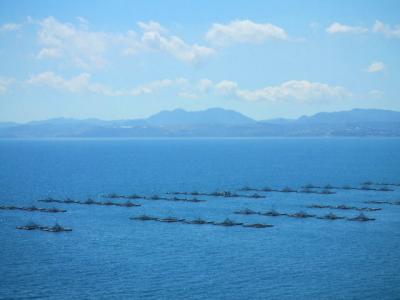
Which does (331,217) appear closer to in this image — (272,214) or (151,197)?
(272,214)

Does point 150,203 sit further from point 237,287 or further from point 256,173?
point 256,173

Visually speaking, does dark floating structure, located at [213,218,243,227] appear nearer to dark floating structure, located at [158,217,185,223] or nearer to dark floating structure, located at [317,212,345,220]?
dark floating structure, located at [158,217,185,223]

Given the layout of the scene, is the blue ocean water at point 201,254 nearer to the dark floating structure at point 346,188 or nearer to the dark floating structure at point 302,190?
the dark floating structure at point 302,190

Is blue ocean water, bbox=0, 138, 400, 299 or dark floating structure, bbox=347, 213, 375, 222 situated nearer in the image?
blue ocean water, bbox=0, 138, 400, 299

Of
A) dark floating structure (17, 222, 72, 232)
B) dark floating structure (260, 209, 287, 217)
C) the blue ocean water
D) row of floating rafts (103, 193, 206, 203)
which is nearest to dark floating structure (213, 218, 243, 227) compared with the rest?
the blue ocean water

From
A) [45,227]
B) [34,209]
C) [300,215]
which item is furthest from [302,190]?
[45,227]

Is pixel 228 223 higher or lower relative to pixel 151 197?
lower

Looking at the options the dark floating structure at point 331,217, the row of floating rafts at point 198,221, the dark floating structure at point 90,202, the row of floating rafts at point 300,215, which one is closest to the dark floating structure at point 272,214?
the row of floating rafts at point 300,215

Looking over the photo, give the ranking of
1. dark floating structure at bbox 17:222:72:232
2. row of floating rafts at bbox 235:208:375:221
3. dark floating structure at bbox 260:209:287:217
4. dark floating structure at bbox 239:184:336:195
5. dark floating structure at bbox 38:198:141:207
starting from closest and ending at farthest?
dark floating structure at bbox 17:222:72:232 → row of floating rafts at bbox 235:208:375:221 → dark floating structure at bbox 260:209:287:217 → dark floating structure at bbox 38:198:141:207 → dark floating structure at bbox 239:184:336:195

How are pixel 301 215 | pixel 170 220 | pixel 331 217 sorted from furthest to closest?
pixel 301 215
pixel 331 217
pixel 170 220

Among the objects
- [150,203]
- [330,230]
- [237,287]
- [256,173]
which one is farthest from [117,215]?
[256,173]

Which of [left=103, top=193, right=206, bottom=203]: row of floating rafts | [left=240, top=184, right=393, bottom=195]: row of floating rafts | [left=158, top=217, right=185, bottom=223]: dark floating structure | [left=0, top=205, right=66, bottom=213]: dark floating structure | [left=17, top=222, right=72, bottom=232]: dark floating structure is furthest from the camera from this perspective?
[left=240, top=184, right=393, bottom=195]: row of floating rafts

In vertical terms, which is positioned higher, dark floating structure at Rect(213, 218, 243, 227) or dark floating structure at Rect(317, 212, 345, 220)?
dark floating structure at Rect(317, 212, 345, 220)

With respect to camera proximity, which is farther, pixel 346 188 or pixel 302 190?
pixel 346 188
